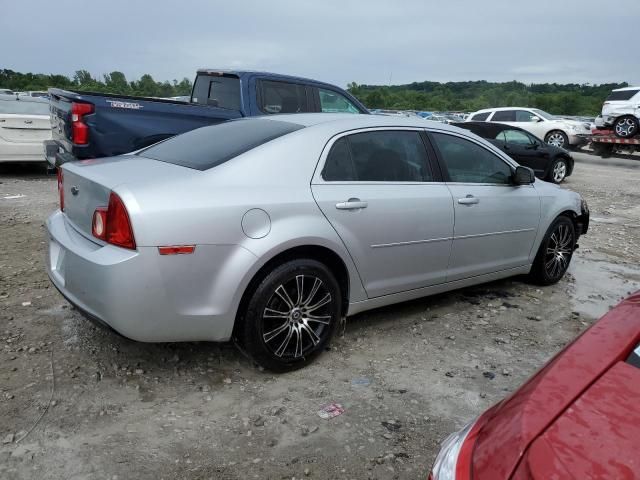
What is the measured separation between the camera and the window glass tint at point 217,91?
23.6 ft

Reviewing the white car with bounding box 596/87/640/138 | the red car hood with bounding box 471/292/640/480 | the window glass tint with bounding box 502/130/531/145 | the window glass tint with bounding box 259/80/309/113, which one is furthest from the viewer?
the white car with bounding box 596/87/640/138

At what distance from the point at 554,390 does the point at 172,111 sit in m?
5.82

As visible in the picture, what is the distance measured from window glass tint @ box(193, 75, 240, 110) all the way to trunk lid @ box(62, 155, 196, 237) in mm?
3906

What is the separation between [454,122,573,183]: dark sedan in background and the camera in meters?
12.4

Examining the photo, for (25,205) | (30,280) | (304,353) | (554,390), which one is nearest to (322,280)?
(304,353)

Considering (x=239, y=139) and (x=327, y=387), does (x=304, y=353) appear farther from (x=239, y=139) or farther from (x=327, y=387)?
(x=239, y=139)

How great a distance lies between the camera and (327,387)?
10.5ft

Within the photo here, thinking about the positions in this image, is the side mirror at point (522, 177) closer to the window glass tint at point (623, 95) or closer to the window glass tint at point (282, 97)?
the window glass tint at point (282, 97)

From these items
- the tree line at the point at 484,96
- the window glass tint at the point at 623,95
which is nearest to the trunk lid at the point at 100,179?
the window glass tint at the point at 623,95

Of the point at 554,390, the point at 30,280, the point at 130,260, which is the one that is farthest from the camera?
the point at 30,280

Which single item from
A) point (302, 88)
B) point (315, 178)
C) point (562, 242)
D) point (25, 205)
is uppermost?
point (302, 88)

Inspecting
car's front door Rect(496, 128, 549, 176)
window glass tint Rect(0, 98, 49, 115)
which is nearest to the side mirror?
window glass tint Rect(0, 98, 49, 115)

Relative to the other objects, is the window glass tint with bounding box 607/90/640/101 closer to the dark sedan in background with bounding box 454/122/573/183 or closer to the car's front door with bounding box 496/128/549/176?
the dark sedan in background with bounding box 454/122/573/183

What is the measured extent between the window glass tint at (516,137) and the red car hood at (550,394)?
37.1ft
